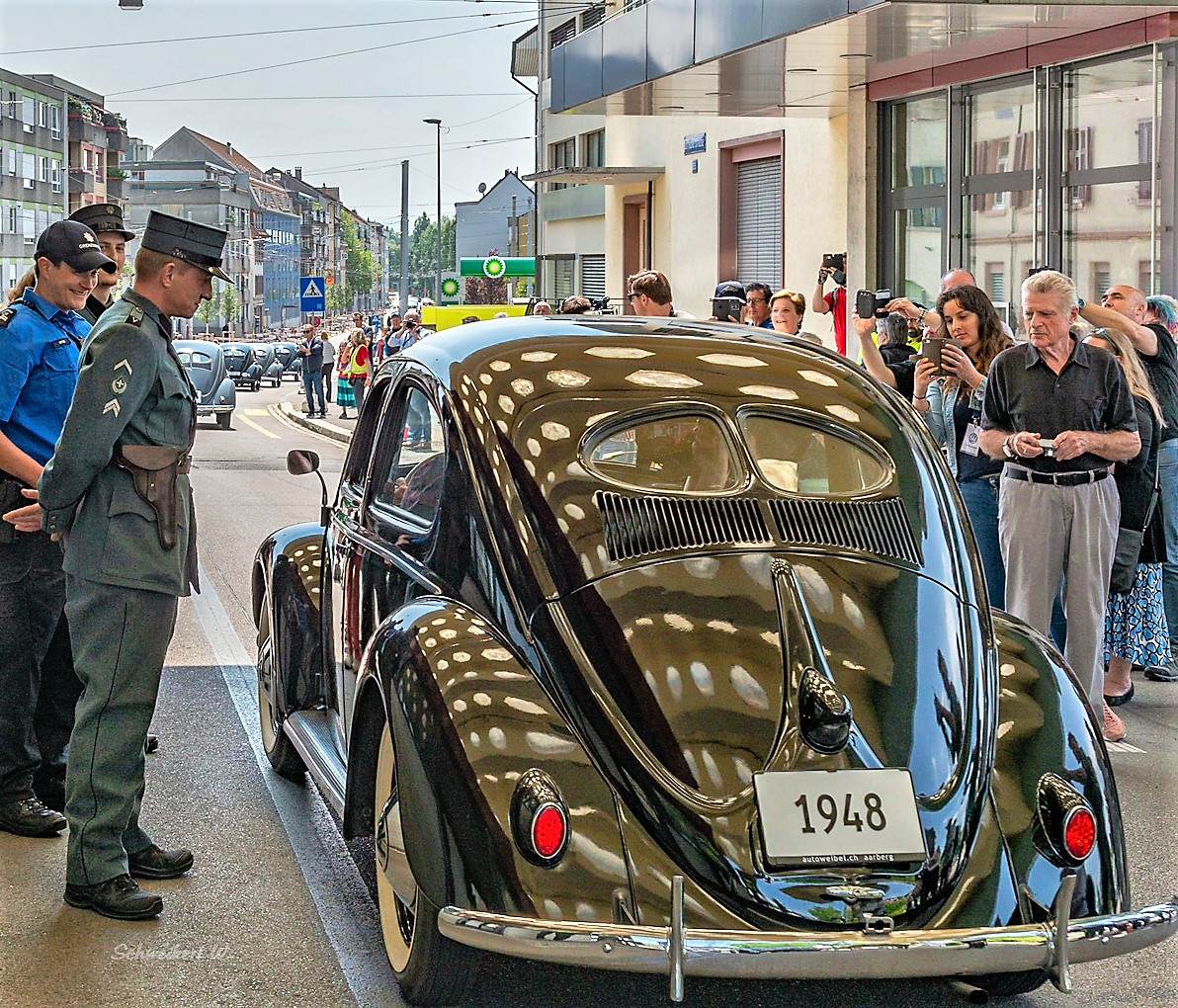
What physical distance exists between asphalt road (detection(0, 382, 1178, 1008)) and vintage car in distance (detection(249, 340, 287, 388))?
52.8m

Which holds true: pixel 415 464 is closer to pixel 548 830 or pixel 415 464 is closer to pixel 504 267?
pixel 548 830

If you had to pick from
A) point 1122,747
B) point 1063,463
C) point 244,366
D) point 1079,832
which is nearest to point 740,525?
point 1079,832


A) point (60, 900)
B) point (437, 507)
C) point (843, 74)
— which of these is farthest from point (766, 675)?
point (843, 74)

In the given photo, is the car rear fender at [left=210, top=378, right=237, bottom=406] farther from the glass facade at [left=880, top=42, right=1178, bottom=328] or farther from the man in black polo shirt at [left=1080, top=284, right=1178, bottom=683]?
the man in black polo shirt at [left=1080, top=284, right=1178, bottom=683]

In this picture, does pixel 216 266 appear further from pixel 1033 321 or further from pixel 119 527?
pixel 1033 321

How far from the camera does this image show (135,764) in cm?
492

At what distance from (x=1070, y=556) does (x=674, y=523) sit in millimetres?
3346

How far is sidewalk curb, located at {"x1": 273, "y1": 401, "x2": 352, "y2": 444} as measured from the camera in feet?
93.6

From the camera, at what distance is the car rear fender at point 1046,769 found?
3.85 meters

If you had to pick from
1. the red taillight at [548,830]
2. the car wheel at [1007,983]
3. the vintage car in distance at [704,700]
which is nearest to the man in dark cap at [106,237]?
the vintage car in distance at [704,700]

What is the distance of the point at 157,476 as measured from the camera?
15.9ft

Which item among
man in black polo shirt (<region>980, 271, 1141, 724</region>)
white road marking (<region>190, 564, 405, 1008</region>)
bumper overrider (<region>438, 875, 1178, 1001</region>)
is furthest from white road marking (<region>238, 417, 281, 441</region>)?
bumper overrider (<region>438, 875, 1178, 1001</region>)

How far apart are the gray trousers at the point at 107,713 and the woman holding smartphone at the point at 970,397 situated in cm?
430

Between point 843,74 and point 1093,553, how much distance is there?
13816 millimetres
